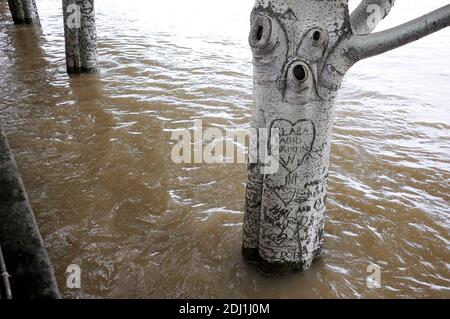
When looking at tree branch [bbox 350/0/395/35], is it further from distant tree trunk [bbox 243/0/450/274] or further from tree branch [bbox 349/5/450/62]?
tree branch [bbox 349/5/450/62]

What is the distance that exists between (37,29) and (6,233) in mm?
8752

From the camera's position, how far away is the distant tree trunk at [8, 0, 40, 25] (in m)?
9.12

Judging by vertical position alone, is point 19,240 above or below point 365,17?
below

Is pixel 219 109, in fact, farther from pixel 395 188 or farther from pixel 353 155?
pixel 395 188

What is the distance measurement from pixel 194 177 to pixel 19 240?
2100mm

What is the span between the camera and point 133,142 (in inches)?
163

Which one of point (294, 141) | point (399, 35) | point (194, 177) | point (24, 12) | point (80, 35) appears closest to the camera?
point (399, 35)

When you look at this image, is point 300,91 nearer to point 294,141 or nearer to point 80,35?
point 294,141

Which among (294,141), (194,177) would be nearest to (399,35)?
(294,141)

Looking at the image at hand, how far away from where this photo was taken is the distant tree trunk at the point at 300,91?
1907 mm

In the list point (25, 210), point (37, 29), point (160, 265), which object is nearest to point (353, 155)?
point (160, 265)

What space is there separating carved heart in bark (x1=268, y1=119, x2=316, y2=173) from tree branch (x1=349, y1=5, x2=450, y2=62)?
429 millimetres

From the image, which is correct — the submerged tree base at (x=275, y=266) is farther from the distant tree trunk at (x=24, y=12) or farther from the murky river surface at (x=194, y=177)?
the distant tree trunk at (x=24, y=12)

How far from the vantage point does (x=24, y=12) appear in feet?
30.1
